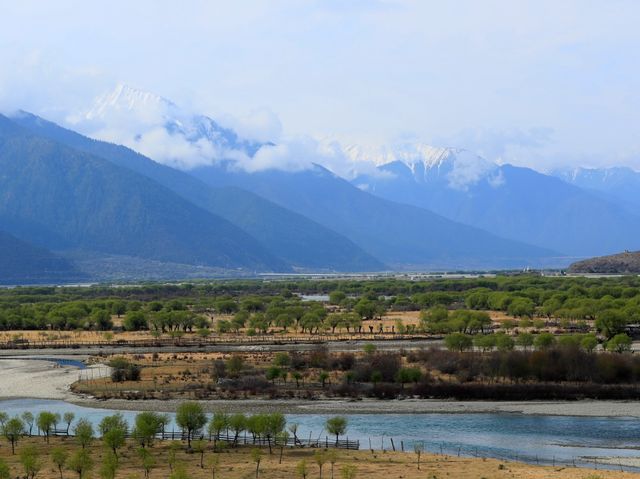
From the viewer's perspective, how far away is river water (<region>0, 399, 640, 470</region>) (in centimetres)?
5712

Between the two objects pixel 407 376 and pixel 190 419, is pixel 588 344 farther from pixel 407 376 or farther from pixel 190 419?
pixel 190 419

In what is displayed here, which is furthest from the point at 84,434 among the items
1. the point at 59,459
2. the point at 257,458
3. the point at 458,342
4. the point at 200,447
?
the point at 458,342

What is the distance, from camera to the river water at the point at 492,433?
5712 cm

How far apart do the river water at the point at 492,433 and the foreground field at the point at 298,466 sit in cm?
305

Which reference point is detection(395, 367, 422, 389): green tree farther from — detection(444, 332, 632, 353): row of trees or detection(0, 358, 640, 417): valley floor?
detection(444, 332, 632, 353): row of trees

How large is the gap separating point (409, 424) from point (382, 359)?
666 inches

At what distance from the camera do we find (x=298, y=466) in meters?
50.7

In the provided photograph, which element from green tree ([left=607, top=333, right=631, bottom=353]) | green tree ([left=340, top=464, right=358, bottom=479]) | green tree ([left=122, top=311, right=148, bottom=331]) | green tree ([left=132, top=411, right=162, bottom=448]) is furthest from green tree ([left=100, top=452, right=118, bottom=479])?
green tree ([left=122, top=311, right=148, bottom=331])

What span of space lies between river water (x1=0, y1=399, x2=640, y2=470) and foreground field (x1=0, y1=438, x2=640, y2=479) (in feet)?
10.0

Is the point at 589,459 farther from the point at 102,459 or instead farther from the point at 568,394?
the point at 102,459

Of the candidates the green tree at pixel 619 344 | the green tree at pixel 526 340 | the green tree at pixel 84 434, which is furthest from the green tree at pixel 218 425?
the green tree at pixel 619 344

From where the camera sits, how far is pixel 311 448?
5709cm

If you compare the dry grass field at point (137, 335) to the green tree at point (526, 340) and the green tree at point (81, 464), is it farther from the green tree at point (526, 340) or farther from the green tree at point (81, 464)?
the green tree at point (81, 464)

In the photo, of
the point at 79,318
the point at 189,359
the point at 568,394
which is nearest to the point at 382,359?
the point at 568,394
